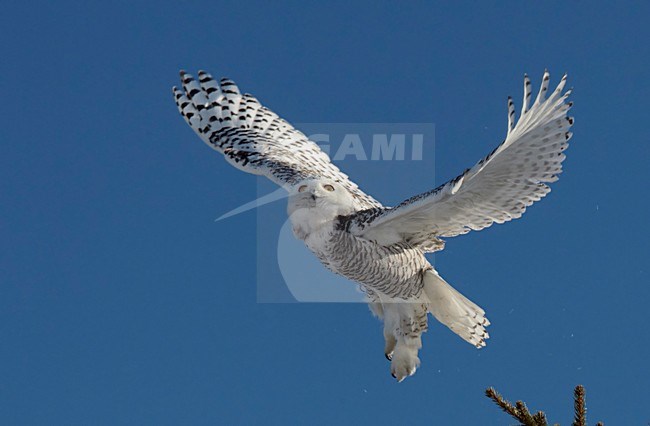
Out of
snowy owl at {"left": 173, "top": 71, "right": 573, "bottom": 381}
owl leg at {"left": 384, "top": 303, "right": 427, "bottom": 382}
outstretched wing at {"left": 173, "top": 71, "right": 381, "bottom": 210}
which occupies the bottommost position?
owl leg at {"left": 384, "top": 303, "right": 427, "bottom": 382}

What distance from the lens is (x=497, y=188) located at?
7.39 metres

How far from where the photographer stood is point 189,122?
36.0 feet

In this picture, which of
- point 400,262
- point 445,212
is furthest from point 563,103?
point 400,262

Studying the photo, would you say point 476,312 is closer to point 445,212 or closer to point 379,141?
point 445,212

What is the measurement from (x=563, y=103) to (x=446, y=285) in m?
2.39

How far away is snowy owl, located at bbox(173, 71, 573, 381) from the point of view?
6973 mm

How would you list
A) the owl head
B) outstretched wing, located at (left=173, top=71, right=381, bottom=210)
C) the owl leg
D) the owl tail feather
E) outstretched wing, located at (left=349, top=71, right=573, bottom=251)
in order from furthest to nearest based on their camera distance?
outstretched wing, located at (left=173, top=71, right=381, bottom=210), the owl leg, the owl tail feather, the owl head, outstretched wing, located at (left=349, top=71, right=573, bottom=251)

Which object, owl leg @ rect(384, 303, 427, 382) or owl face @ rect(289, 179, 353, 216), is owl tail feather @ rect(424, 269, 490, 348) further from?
owl face @ rect(289, 179, 353, 216)

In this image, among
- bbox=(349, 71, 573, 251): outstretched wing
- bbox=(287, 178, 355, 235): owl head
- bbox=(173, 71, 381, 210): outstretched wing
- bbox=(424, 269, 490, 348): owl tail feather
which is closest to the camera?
bbox=(349, 71, 573, 251): outstretched wing

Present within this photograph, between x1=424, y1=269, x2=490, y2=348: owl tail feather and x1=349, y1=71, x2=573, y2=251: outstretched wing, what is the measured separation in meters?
0.60

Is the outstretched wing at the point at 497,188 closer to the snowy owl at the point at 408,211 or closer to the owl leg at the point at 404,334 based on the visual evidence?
the snowy owl at the point at 408,211

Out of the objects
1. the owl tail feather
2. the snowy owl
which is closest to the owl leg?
the snowy owl

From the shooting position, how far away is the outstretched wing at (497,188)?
687cm

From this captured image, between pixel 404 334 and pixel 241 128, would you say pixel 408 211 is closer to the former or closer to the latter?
pixel 404 334
